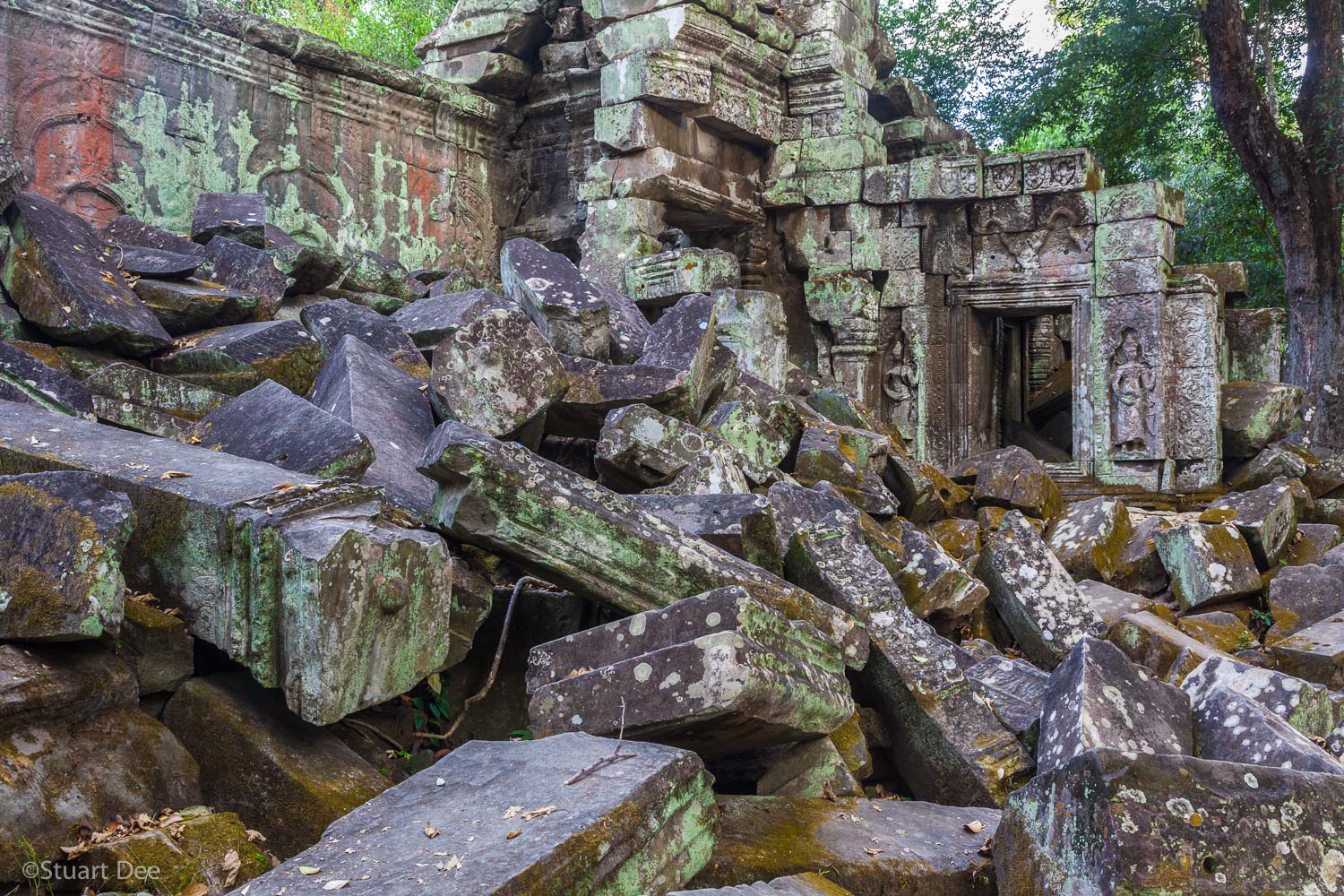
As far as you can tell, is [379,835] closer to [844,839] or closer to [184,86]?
[844,839]

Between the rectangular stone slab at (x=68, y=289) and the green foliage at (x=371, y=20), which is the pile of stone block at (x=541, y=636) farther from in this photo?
the green foliage at (x=371, y=20)

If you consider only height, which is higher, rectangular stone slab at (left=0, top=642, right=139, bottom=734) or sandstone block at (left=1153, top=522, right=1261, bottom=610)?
rectangular stone slab at (left=0, top=642, right=139, bottom=734)

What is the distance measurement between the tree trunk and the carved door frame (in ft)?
7.51

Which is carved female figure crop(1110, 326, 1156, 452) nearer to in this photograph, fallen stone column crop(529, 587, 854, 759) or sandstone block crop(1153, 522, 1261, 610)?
sandstone block crop(1153, 522, 1261, 610)

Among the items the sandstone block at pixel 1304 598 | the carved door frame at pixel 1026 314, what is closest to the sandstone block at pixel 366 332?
the sandstone block at pixel 1304 598

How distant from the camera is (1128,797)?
6.93 feet

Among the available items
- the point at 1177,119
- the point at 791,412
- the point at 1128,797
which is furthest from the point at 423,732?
the point at 1177,119

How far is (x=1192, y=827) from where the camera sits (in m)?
2.11

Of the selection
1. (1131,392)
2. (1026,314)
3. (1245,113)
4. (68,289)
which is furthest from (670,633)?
(1245,113)

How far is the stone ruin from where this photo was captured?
2.29m

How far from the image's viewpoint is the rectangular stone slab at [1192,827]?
2.07m

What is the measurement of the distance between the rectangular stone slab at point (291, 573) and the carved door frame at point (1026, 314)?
8.70 metres

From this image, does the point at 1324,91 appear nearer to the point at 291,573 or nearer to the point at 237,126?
the point at 237,126

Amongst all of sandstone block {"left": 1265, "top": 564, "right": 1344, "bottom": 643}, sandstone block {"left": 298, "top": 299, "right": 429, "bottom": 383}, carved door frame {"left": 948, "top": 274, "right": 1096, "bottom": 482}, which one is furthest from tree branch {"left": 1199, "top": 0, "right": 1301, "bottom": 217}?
sandstone block {"left": 298, "top": 299, "right": 429, "bottom": 383}
